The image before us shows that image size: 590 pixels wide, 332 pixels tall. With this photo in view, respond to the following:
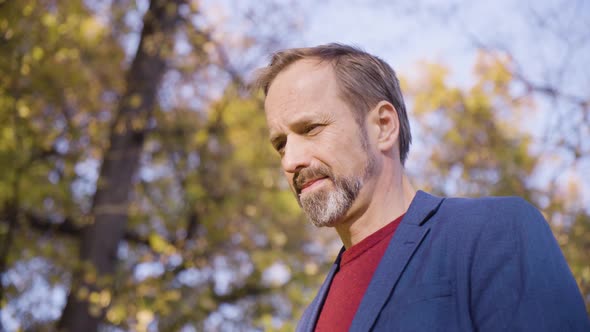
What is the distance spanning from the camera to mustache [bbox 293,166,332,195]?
1.95 metres

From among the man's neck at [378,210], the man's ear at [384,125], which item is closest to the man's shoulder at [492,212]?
the man's neck at [378,210]

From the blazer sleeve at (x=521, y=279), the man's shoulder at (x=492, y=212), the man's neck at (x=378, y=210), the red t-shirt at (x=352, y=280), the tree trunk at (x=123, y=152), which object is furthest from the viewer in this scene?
the tree trunk at (x=123, y=152)

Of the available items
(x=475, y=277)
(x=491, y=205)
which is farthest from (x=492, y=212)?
(x=475, y=277)

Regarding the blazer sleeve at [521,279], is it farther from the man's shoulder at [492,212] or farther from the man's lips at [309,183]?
the man's lips at [309,183]

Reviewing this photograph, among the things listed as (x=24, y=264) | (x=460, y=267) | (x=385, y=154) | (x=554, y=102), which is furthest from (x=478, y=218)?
(x=24, y=264)

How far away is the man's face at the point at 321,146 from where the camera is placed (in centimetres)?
192

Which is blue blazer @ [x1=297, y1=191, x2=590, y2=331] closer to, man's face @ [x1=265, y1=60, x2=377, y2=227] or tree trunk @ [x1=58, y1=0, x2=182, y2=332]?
man's face @ [x1=265, y1=60, x2=377, y2=227]

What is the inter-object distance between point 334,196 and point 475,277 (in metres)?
0.54

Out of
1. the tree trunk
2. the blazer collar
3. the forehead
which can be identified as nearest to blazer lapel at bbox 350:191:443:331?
the blazer collar

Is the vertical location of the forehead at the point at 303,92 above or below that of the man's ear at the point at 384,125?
above

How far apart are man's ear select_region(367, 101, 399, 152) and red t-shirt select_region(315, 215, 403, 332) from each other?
237 mm

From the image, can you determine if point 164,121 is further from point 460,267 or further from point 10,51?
point 460,267

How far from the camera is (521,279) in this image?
1.44m

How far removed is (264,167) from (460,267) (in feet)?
26.6
